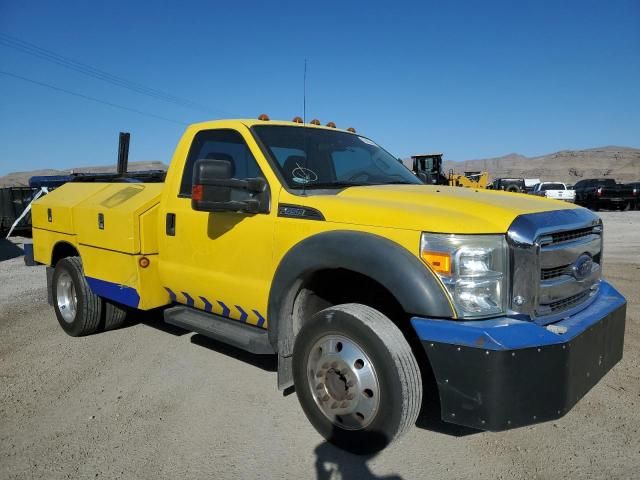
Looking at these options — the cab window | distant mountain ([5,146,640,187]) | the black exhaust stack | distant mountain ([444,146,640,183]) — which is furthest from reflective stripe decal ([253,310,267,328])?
distant mountain ([444,146,640,183])

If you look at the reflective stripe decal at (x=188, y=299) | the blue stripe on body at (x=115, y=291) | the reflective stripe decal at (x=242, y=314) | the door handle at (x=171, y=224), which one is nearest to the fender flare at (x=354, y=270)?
the reflective stripe decal at (x=242, y=314)

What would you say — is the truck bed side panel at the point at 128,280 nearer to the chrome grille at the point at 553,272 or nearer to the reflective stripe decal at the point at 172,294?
the reflective stripe decal at the point at 172,294

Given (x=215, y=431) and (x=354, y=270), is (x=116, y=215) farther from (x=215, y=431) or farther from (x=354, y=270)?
(x=354, y=270)

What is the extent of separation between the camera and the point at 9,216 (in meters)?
15.4

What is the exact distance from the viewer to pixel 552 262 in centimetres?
284

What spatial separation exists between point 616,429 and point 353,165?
2.62 metres

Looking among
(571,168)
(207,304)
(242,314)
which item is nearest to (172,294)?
(207,304)

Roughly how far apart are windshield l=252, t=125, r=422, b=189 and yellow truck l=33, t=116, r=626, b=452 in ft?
0.05

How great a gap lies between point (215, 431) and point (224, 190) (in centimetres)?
159

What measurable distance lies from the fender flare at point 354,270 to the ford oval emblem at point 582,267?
3.14 feet

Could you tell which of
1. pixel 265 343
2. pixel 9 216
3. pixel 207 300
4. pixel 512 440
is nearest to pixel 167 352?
pixel 207 300

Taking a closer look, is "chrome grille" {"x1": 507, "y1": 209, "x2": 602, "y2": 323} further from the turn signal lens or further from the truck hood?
the turn signal lens

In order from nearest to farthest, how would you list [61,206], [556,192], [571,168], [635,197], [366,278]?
1. [366,278]
2. [61,206]
3. [635,197]
4. [556,192]
5. [571,168]

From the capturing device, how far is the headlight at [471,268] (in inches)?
104
